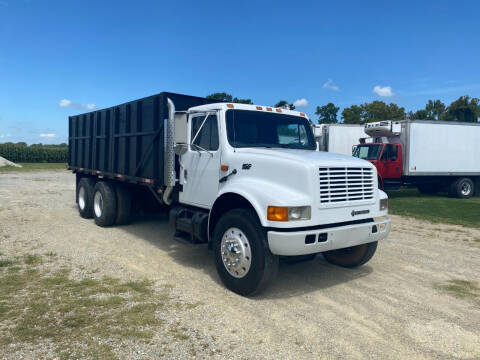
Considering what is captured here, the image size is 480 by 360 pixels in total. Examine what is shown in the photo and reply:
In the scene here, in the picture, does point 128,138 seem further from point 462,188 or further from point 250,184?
point 462,188

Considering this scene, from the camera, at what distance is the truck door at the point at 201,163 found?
5715 mm

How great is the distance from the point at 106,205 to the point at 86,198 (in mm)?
1591

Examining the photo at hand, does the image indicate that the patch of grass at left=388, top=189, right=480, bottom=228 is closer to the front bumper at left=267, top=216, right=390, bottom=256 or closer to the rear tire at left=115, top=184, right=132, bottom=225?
the front bumper at left=267, top=216, right=390, bottom=256

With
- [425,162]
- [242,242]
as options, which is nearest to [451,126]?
[425,162]

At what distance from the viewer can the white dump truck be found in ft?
14.9

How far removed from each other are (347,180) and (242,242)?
1619 mm

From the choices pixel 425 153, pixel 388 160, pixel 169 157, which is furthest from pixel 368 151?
pixel 169 157

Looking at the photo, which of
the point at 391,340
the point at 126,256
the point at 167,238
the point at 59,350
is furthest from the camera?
the point at 167,238

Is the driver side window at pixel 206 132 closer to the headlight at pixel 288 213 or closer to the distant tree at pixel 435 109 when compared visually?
the headlight at pixel 288 213

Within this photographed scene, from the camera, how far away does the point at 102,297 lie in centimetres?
474

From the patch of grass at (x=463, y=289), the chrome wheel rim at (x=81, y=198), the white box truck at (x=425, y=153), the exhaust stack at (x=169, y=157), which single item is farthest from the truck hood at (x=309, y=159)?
the white box truck at (x=425, y=153)

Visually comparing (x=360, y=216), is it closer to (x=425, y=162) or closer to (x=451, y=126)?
(x=425, y=162)

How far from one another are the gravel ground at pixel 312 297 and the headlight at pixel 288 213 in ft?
3.71

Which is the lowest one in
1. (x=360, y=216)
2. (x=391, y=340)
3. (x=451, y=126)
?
(x=391, y=340)
